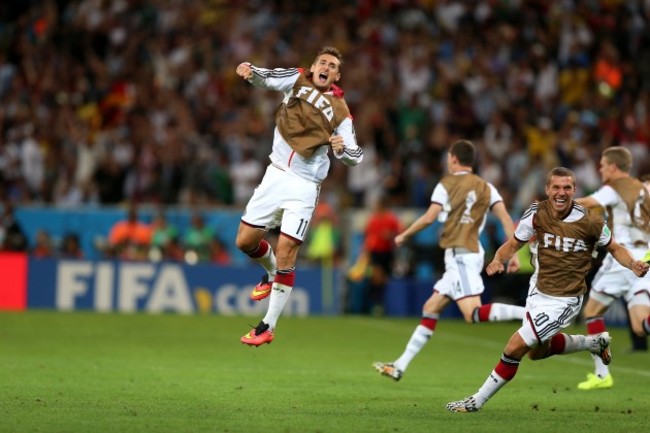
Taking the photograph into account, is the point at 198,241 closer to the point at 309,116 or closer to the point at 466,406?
the point at 309,116

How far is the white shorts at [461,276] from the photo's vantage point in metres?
13.1

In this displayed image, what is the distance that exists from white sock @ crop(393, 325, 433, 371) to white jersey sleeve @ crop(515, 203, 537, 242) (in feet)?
8.86

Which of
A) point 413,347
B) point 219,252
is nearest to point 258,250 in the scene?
point 413,347

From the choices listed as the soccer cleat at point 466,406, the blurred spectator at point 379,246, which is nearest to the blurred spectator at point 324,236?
the blurred spectator at point 379,246

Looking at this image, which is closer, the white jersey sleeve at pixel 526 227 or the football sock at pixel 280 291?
the white jersey sleeve at pixel 526 227

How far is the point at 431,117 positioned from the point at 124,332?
29.8ft

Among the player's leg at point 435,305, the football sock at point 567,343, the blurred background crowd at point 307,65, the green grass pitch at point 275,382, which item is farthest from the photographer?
the blurred background crowd at point 307,65

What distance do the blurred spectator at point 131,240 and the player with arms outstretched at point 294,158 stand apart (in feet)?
35.6

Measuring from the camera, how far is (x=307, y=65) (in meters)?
25.5

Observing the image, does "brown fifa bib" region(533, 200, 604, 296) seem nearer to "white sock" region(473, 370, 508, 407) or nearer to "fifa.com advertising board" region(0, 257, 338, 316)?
Answer: "white sock" region(473, 370, 508, 407)

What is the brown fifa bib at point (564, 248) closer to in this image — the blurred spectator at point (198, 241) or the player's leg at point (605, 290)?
the player's leg at point (605, 290)

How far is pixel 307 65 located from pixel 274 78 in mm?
14138

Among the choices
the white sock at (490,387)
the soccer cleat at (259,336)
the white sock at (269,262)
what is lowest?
the white sock at (490,387)

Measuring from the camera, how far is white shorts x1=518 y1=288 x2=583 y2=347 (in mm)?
10445
